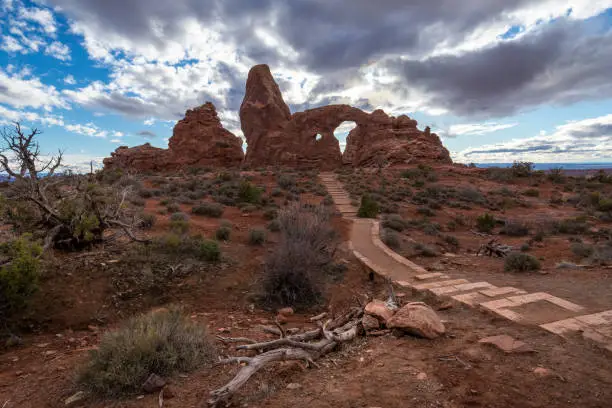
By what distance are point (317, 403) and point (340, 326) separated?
1565 millimetres

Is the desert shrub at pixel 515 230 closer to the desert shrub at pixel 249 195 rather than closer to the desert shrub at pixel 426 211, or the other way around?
the desert shrub at pixel 426 211

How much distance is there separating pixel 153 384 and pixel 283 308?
311cm

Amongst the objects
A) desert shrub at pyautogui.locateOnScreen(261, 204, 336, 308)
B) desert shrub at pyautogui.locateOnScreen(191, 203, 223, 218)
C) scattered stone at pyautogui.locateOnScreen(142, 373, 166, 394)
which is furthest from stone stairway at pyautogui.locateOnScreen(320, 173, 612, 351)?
desert shrub at pyautogui.locateOnScreen(191, 203, 223, 218)

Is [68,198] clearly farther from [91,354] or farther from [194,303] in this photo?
[91,354]

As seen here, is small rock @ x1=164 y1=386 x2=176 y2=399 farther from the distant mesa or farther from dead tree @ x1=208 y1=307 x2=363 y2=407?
the distant mesa

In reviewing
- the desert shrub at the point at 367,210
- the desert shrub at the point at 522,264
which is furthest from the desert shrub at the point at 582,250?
the desert shrub at the point at 367,210

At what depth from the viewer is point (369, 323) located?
4.03 meters

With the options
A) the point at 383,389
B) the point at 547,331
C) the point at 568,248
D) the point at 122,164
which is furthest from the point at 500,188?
the point at 122,164

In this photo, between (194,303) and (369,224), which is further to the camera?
(369,224)

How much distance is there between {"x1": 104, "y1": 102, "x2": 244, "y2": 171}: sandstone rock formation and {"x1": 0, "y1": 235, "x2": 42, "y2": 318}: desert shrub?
31.0m

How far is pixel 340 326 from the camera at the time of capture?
3990 mm

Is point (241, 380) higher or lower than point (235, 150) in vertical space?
lower

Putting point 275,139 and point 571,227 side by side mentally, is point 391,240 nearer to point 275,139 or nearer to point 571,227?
point 571,227

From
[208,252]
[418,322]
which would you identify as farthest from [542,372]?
[208,252]
